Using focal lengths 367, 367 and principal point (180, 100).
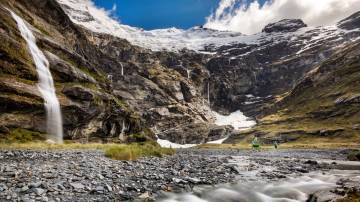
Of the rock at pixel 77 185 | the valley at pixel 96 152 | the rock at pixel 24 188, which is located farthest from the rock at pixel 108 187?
the rock at pixel 24 188

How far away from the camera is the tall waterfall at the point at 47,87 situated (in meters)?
A: 67.8

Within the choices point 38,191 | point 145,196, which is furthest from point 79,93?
point 38,191

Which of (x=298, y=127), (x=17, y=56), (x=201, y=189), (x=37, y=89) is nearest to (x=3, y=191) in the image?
(x=201, y=189)

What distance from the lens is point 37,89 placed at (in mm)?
68750

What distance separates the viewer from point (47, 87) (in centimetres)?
7550

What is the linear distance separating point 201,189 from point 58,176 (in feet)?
25.3

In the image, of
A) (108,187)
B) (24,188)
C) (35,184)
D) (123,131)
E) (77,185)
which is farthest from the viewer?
(123,131)

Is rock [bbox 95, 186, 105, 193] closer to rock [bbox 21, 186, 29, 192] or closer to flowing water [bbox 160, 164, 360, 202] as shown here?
flowing water [bbox 160, 164, 360, 202]

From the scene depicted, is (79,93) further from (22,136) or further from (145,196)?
(145,196)

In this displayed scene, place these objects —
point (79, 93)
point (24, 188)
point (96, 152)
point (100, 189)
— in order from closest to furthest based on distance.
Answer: point (24, 188) → point (100, 189) → point (96, 152) → point (79, 93)

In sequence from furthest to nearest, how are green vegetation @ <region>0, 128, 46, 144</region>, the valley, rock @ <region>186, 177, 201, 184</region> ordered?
green vegetation @ <region>0, 128, 46, 144</region> → rock @ <region>186, 177, 201, 184</region> → the valley

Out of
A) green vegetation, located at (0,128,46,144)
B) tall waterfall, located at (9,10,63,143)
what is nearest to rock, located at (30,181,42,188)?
green vegetation, located at (0,128,46,144)

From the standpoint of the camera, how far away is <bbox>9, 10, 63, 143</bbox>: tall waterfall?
6775 centimetres

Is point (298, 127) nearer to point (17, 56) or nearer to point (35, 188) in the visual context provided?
point (17, 56)
